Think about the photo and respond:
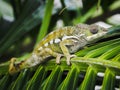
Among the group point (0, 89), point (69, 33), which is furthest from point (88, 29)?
point (0, 89)

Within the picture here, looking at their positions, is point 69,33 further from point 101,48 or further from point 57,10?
point 57,10

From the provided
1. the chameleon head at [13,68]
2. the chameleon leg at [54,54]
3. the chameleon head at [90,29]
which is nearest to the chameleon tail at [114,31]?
the chameleon head at [90,29]

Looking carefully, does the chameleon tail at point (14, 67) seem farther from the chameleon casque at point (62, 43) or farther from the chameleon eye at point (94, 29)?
the chameleon eye at point (94, 29)

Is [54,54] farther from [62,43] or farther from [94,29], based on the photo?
[94,29]

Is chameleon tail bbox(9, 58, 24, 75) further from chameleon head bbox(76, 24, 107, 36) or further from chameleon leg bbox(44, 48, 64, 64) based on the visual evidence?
chameleon head bbox(76, 24, 107, 36)

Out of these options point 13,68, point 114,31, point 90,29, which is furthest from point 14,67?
point 114,31

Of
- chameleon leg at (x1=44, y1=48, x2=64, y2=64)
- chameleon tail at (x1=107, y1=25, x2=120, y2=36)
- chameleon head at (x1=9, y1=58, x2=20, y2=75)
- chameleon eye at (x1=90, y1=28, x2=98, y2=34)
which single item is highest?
chameleon eye at (x1=90, y1=28, x2=98, y2=34)

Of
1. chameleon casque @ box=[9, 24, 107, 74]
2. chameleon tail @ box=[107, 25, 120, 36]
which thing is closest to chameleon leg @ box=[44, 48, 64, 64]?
chameleon casque @ box=[9, 24, 107, 74]

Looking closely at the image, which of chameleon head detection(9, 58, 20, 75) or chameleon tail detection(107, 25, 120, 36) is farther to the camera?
chameleon head detection(9, 58, 20, 75)
